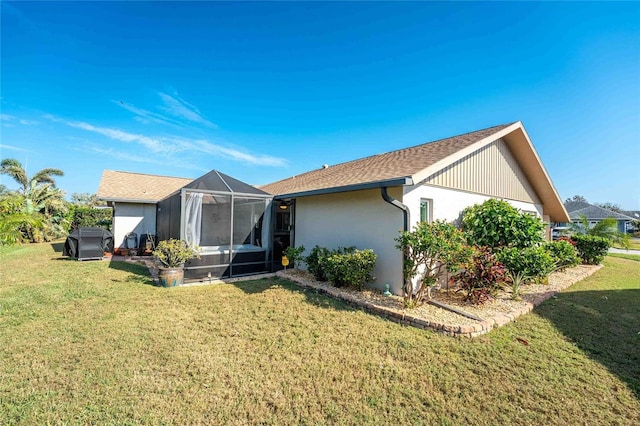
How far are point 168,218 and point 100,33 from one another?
22.7 feet

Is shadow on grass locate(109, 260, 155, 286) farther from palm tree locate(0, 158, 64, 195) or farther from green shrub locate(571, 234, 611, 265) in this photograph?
green shrub locate(571, 234, 611, 265)

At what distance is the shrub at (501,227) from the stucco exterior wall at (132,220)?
50.3ft

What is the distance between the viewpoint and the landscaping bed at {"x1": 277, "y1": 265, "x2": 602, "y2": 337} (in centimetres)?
478

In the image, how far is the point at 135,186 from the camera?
49.3ft

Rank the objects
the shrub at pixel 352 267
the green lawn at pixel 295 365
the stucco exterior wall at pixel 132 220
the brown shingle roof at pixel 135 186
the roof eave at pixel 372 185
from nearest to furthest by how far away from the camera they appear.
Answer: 1. the green lawn at pixel 295 365
2. the roof eave at pixel 372 185
3. the shrub at pixel 352 267
4. the brown shingle roof at pixel 135 186
5. the stucco exterior wall at pixel 132 220

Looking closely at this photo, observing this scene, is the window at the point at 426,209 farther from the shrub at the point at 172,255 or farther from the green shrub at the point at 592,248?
the green shrub at the point at 592,248

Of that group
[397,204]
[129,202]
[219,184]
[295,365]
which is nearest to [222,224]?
[219,184]

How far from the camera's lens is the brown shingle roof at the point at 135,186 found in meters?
13.4

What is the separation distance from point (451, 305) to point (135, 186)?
1673cm

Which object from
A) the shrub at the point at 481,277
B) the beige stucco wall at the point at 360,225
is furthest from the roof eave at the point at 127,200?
the shrub at the point at 481,277

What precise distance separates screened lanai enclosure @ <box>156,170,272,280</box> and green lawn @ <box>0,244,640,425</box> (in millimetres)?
2357

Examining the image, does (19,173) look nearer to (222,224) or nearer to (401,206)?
(222,224)

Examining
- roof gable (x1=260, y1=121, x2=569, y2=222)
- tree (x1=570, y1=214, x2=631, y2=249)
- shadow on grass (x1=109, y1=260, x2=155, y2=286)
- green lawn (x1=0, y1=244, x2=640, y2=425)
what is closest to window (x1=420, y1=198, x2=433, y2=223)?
roof gable (x1=260, y1=121, x2=569, y2=222)

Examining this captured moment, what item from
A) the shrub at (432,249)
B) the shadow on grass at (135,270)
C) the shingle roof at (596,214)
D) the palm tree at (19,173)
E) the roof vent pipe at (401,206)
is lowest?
the shadow on grass at (135,270)
